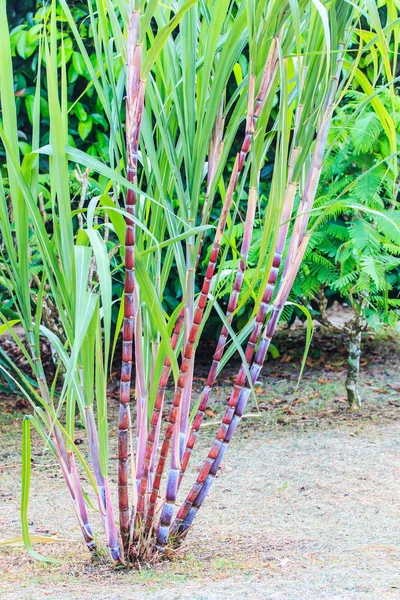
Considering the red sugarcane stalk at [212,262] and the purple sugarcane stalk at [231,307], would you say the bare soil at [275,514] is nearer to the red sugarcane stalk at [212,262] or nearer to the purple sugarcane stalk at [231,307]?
the red sugarcane stalk at [212,262]

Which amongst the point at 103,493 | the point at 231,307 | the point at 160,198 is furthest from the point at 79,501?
the point at 160,198

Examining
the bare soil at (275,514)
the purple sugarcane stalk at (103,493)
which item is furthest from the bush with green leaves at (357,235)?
the purple sugarcane stalk at (103,493)

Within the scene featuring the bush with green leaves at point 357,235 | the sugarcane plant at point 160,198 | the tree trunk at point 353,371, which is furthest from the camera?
the tree trunk at point 353,371

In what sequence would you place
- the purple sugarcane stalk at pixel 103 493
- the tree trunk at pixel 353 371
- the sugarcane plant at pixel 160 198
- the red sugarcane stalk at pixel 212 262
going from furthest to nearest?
→ the tree trunk at pixel 353 371 → the purple sugarcane stalk at pixel 103 493 → the red sugarcane stalk at pixel 212 262 → the sugarcane plant at pixel 160 198

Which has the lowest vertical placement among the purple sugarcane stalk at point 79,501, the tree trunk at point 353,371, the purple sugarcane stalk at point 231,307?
the tree trunk at point 353,371

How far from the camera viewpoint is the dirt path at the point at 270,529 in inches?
66.3

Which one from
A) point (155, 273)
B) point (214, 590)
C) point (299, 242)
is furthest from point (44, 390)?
point (299, 242)

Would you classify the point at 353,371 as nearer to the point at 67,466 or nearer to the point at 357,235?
the point at 357,235

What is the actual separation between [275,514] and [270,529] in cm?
17

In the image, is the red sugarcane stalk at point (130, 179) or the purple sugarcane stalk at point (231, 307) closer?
the red sugarcane stalk at point (130, 179)

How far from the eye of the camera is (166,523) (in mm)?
1865

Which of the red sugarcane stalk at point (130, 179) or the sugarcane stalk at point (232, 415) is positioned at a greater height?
the red sugarcane stalk at point (130, 179)

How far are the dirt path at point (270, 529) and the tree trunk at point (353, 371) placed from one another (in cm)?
26

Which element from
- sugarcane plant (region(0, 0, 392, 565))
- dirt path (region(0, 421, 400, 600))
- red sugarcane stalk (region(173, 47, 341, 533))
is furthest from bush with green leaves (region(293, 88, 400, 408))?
sugarcane plant (region(0, 0, 392, 565))
